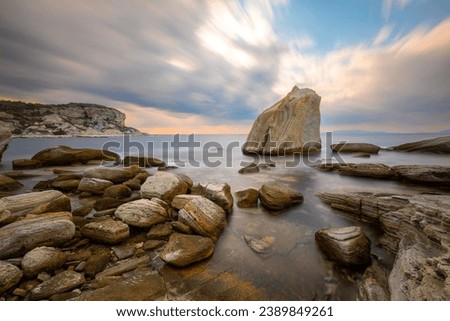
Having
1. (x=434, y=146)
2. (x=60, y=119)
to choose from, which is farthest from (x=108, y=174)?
(x=60, y=119)

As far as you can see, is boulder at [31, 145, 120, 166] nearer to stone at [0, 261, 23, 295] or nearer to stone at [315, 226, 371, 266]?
stone at [0, 261, 23, 295]

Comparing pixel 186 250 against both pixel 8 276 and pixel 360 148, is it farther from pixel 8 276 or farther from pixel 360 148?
pixel 360 148

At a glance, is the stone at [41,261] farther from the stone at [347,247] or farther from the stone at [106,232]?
the stone at [347,247]

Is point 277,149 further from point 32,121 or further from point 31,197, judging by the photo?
point 32,121

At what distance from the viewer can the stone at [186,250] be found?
3229 mm

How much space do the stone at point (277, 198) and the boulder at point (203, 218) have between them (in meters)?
2.03

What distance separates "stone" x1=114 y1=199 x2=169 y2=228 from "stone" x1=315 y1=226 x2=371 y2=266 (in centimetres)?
380

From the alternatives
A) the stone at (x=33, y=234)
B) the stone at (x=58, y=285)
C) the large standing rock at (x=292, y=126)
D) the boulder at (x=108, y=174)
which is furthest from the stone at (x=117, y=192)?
the large standing rock at (x=292, y=126)

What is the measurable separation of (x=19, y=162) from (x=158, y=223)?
14.2m

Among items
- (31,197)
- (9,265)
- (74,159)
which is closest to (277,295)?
(9,265)

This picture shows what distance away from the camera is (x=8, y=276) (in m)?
2.58

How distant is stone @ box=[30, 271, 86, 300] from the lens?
2520 mm

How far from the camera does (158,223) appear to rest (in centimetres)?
449

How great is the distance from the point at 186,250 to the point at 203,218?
986 millimetres
